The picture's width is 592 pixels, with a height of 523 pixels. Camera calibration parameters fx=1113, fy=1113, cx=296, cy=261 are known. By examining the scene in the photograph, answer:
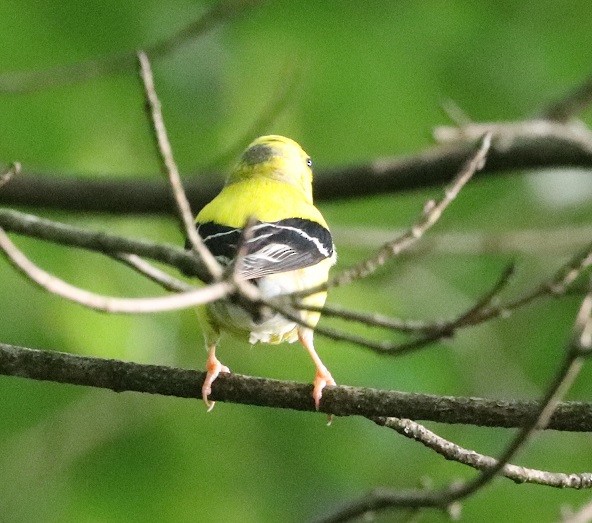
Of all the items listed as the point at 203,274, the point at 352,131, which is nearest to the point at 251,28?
the point at 352,131

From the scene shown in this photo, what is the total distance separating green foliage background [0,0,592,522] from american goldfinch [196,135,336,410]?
0.66 metres

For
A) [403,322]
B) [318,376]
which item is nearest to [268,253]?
[318,376]

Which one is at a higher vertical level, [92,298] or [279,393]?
[279,393]

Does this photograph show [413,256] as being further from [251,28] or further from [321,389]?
[321,389]

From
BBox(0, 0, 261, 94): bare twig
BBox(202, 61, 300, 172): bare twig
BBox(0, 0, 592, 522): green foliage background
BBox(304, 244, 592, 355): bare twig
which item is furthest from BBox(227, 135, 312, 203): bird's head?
BBox(304, 244, 592, 355): bare twig

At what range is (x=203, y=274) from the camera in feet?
8.39

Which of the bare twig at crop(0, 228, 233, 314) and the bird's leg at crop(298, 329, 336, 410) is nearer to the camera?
the bare twig at crop(0, 228, 233, 314)

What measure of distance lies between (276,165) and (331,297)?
0.84 metres

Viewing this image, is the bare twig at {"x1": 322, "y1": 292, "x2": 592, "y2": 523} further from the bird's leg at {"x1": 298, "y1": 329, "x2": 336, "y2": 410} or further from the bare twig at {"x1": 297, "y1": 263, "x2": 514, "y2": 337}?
the bird's leg at {"x1": 298, "y1": 329, "x2": 336, "y2": 410}

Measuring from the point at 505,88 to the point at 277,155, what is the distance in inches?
102

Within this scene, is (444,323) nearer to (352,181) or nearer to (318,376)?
(318,376)

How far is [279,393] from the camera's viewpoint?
3334 millimetres

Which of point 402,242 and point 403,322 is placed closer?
point 403,322

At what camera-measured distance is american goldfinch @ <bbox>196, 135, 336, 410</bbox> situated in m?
4.15
